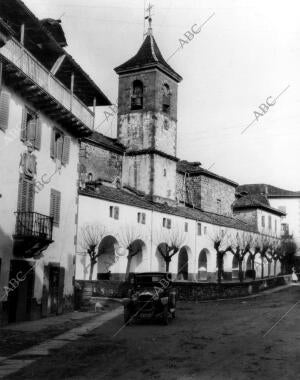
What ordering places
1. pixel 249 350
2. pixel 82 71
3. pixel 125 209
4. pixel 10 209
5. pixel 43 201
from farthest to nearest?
pixel 125 209 < pixel 82 71 < pixel 43 201 < pixel 10 209 < pixel 249 350

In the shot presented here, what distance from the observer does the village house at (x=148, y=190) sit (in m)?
35.7

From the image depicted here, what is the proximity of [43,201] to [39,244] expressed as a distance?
87.1 inches

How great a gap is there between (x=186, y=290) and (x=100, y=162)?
1508cm

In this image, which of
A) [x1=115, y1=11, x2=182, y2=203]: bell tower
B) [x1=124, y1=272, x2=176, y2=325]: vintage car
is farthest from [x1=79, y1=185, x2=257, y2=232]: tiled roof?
[x1=124, y1=272, x2=176, y2=325]: vintage car

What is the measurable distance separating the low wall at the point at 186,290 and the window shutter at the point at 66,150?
627 centimetres

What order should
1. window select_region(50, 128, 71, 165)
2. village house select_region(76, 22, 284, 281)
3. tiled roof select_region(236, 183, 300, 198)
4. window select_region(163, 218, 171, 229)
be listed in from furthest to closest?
tiled roof select_region(236, 183, 300, 198) < window select_region(163, 218, 171, 229) < village house select_region(76, 22, 284, 281) < window select_region(50, 128, 71, 165)

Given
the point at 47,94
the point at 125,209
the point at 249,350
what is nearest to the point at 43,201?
the point at 47,94

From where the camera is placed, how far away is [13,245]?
17.8m

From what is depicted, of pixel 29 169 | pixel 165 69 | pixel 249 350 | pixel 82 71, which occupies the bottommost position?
pixel 249 350

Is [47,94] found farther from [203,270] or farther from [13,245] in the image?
[203,270]

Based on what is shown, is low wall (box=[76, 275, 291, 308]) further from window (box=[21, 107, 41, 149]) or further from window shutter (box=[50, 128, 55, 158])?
window (box=[21, 107, 41, 149])

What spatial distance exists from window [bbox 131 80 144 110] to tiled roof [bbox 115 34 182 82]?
1.48 meters

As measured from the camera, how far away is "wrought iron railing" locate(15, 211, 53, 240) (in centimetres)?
1800

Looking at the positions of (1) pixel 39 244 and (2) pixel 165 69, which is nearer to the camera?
(1) pixel 39 244
